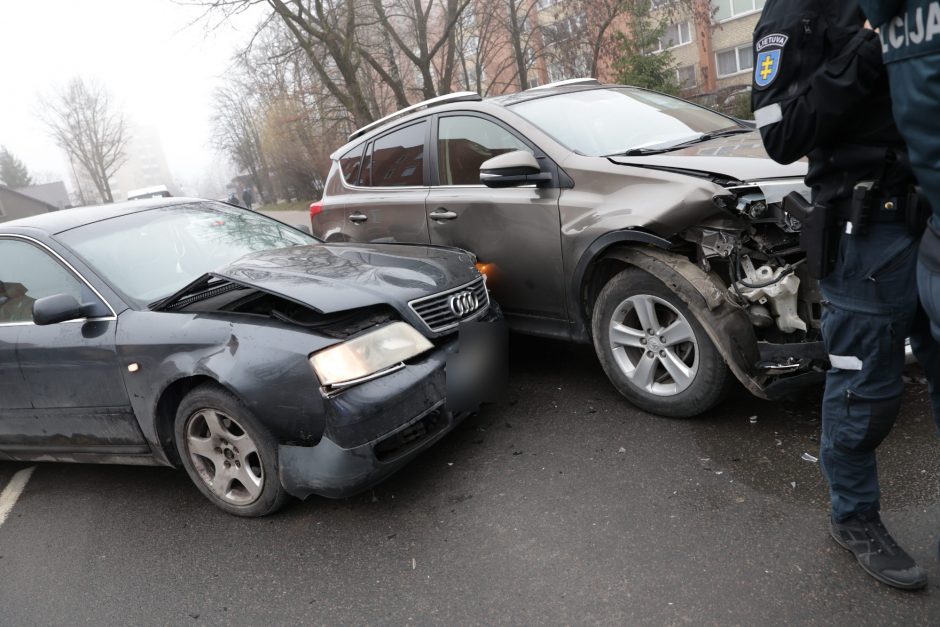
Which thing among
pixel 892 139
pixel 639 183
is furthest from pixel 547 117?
pixel 892 139

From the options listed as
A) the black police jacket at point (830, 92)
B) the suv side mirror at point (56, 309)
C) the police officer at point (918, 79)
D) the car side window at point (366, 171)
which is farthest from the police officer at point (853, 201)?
the car side window at point (366, 171)

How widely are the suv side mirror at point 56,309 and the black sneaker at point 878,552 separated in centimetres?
347

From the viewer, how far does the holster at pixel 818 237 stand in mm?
2061

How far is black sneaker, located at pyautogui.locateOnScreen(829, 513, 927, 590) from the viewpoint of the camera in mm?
2107

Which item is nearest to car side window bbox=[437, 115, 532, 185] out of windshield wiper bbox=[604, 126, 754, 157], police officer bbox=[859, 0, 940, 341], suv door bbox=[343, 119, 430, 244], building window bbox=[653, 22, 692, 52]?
suv door bbox=[343, 119, 430, 244]

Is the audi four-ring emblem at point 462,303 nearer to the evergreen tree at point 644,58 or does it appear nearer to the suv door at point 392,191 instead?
the suv door at point 392,191

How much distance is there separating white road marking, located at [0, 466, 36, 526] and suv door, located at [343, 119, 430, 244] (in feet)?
8.87

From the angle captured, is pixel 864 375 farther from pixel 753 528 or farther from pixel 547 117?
pixel 547 117

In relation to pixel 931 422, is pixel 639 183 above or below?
above

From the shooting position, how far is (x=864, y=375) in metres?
2.06

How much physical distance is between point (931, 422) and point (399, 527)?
2493 millimetres

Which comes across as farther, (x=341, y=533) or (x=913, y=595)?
(x=341, y=533)

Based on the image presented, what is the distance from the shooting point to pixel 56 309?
3.18 meters

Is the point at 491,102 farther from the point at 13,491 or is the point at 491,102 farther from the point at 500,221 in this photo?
the point at 13,491
